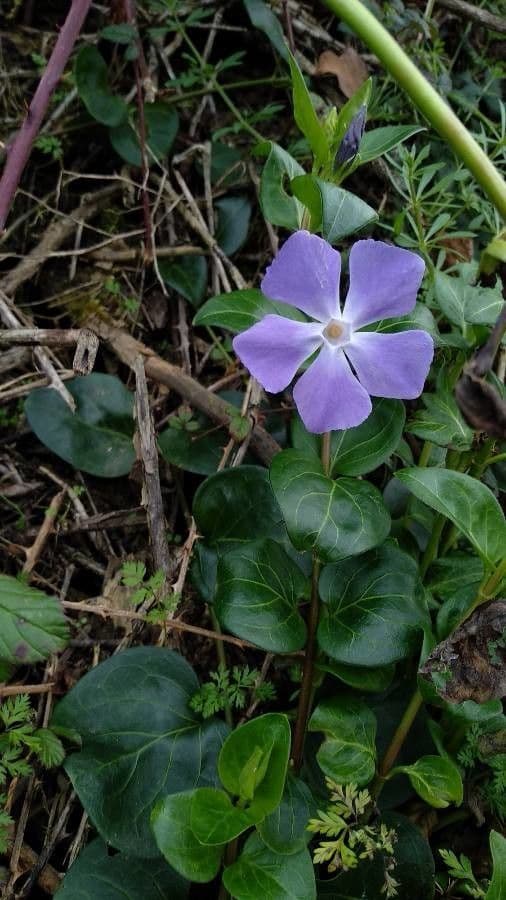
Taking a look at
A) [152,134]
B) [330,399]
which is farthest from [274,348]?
[152,134]

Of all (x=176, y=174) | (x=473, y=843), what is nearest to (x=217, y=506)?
(x=473, y=843)

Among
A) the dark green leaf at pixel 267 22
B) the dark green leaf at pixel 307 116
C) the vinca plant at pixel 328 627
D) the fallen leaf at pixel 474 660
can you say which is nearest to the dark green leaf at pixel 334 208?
the vinca plant at pixel 328 627

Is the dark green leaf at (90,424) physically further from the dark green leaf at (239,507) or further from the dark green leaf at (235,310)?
the dark green leaf at (235,310)

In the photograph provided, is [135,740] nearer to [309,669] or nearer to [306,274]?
[309,669]

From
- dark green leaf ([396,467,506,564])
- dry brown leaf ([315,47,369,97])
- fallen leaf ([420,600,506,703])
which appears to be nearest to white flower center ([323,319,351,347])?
dark green leaf ([396,467,506,564])

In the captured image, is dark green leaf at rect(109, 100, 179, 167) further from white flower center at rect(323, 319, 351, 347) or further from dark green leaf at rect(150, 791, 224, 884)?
dark green leaf at rect(150, 791, 224, 884)

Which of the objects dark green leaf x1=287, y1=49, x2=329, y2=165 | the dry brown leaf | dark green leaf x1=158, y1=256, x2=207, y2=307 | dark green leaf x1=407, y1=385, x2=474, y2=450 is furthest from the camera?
the dry brown leaf
